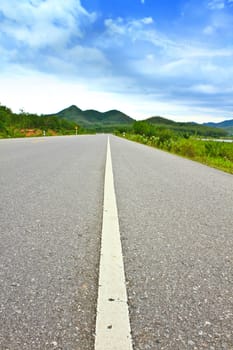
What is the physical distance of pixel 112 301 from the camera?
1.70 metres

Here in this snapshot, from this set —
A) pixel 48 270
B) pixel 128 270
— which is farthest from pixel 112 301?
pixel 48 270

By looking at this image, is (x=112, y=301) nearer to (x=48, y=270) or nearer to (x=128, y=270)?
(x=128, y=270)

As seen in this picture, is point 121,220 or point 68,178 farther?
point 68,178

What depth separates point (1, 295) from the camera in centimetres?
176

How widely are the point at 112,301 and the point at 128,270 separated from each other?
43 cm

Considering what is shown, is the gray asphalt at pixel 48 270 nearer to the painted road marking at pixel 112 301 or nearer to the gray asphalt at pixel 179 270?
the painted road marking at pixel 112 301

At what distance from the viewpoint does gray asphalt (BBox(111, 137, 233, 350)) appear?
147 centimetres

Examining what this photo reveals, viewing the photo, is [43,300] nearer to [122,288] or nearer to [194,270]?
[122,288]

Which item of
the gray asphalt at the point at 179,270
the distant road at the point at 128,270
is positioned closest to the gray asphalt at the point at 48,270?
the distant road at the point at 128,270

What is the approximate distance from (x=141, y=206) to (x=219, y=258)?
1738 millimetres

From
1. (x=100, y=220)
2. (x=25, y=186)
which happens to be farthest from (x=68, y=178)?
(x=100, y=220)

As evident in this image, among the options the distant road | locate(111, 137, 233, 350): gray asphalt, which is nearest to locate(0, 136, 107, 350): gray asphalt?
the distant road

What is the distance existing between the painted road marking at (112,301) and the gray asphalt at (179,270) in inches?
1.9

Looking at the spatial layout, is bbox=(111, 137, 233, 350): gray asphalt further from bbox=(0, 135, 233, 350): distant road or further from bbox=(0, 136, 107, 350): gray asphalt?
bbox=(0, 136, 107, 350): gray asphalt
